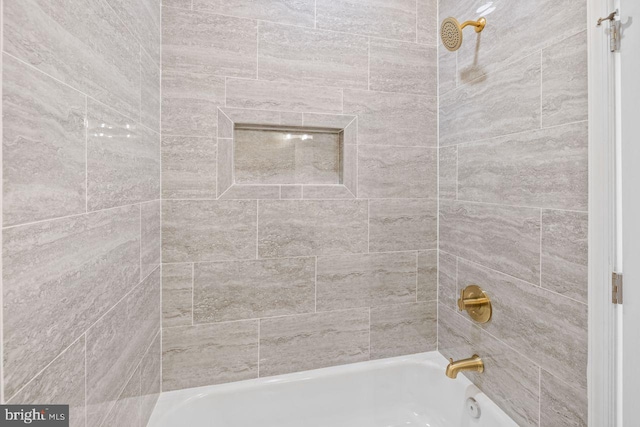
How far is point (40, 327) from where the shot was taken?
0.56m

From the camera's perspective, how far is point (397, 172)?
161 cm

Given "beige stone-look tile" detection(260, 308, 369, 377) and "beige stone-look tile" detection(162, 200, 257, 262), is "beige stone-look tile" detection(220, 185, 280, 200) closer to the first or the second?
"beige stone-look tile" detection(162, 200, 257, 262)

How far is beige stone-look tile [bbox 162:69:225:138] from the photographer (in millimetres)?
1348

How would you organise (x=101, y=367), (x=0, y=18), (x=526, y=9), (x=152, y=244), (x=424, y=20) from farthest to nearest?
1. (x=424, y=20)
2. (x=152, y=244)
3. (x=526, y=9)
4. (x=101, y=367)
5. (x=0, y=18)

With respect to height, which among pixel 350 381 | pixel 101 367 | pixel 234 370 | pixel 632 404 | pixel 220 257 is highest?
pixel 220 257

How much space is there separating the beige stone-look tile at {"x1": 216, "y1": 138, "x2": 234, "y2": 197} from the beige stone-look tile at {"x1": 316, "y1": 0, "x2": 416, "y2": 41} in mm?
731

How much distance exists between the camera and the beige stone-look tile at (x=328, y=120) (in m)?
1.49

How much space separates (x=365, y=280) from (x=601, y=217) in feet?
3.19

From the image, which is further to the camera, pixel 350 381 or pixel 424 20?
pixel 424 20

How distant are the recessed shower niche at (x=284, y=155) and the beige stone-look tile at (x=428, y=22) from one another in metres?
0.62

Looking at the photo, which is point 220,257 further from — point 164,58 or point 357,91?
point 357,91

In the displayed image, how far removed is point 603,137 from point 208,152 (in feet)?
4.60

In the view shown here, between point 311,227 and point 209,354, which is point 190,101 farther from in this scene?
point 209,354

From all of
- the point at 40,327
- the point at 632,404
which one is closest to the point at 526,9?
the point at 632,404
